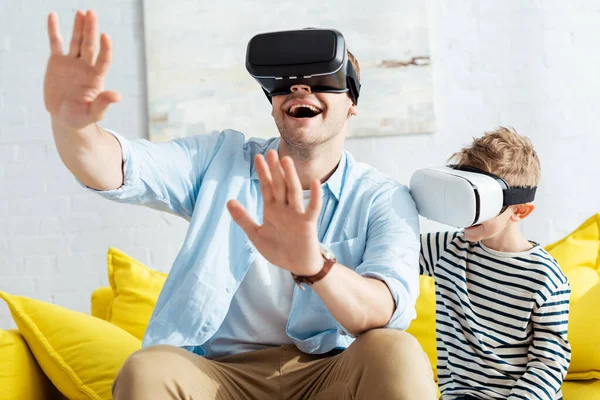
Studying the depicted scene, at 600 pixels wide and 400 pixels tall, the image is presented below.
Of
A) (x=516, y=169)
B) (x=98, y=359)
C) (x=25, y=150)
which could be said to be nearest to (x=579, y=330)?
(x=516, y=169)

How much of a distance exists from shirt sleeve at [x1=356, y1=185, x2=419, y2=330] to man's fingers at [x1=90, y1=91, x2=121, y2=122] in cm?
63

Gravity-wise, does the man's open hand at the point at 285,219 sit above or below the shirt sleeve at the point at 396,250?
above

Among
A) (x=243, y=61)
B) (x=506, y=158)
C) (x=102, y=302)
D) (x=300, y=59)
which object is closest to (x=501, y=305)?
(x=506, y=158)

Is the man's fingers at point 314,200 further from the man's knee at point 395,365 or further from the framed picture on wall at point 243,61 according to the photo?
the framed picture on wall at point 243,61

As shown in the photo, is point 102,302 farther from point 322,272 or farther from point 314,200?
point 314,200

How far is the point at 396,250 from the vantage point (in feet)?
5.37

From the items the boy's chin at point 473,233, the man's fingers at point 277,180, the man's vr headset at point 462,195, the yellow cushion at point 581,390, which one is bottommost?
the yellow cushion at point 581,390

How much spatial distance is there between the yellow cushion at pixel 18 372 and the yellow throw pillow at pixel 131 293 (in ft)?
1.40

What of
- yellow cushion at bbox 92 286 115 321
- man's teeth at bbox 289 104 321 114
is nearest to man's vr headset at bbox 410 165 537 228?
man's teeth at bbox 289 104 321 114

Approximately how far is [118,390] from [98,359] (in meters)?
0.66

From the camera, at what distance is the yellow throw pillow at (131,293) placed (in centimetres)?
249

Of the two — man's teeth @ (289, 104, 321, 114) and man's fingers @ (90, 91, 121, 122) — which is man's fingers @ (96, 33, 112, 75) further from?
man's teeth @ (289, 104, 321, 114)

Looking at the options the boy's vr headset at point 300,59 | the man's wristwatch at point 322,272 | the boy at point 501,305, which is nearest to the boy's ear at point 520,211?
the boy at point 501,305

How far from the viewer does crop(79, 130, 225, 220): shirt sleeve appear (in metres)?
1.66
